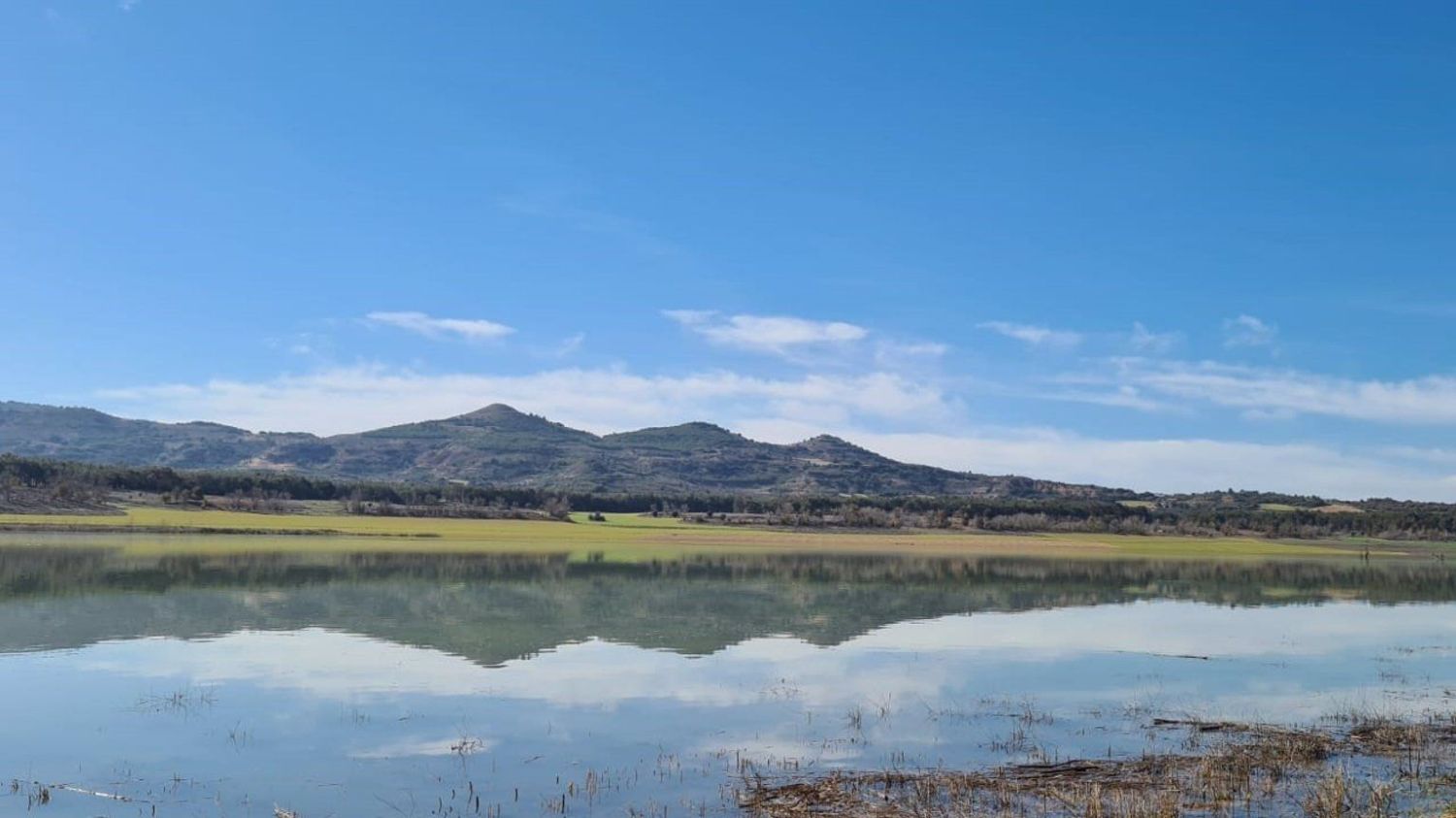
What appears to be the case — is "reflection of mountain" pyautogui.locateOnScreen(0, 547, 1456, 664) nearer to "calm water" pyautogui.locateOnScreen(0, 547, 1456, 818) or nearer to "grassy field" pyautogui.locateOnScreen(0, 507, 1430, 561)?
"calm water" pyautogui.locateOnScreen(0, 547, 1456, 818)

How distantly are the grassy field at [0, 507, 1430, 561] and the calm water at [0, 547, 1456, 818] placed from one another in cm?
2251

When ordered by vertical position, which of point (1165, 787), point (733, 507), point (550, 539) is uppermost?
point (733, 507)

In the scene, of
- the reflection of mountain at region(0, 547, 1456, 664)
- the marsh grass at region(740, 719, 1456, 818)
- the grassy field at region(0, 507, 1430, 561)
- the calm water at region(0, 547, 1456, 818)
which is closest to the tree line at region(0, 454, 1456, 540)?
the grassy field at region(0, 507, 1430, 561)

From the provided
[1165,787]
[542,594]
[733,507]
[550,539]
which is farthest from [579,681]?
[733,507]

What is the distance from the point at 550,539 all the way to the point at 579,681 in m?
67.7

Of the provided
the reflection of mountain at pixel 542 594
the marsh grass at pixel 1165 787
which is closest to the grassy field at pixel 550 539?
the reflection of mountain at pixel 542 594

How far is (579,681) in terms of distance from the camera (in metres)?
20.0

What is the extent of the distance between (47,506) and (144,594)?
2397 inches

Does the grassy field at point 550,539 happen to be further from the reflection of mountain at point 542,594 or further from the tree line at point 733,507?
the reflection of mountain at point 542,594

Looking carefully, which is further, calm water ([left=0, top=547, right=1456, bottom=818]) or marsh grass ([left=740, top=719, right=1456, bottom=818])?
calm water ([left=0, top=547, right=1456, bottom=818])

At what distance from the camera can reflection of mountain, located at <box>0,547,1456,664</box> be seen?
26.5 meters

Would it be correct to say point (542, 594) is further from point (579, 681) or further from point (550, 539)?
point (550, 539)

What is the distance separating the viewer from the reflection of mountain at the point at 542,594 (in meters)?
26.5

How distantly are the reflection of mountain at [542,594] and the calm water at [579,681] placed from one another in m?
0.24
